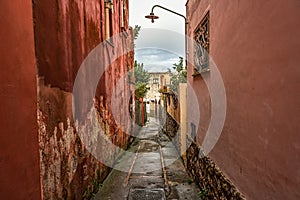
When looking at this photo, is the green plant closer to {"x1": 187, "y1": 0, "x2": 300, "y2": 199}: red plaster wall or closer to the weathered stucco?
{"x1": 187, "y1": 0, "x2": 300, "y2": 199}: red plaster wall

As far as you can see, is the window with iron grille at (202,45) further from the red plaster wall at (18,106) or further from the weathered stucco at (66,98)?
the red plaster wall at (18,106)

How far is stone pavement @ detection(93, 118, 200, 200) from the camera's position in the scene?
5.55 metres

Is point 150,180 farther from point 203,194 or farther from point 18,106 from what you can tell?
point 18,106

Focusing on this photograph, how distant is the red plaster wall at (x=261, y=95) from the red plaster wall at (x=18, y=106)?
237cm

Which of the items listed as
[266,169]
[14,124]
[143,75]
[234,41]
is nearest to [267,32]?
[234,41]

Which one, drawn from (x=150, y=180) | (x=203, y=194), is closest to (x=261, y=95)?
(x=203, y=194)

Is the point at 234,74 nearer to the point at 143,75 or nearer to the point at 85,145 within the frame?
the point at 85,145

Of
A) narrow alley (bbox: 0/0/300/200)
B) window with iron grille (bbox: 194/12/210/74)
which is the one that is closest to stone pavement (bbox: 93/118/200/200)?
narrow alley (bbox: 0/0/300/200)

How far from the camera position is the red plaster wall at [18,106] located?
1.75m

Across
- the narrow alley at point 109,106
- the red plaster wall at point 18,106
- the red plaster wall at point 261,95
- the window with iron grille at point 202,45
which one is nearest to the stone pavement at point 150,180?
the narrow alley at point 109,106

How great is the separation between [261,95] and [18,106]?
246cm

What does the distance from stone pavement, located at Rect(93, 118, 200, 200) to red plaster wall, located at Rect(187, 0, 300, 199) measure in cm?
236

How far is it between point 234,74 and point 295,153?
63.0 inches

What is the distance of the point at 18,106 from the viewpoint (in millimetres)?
1939
